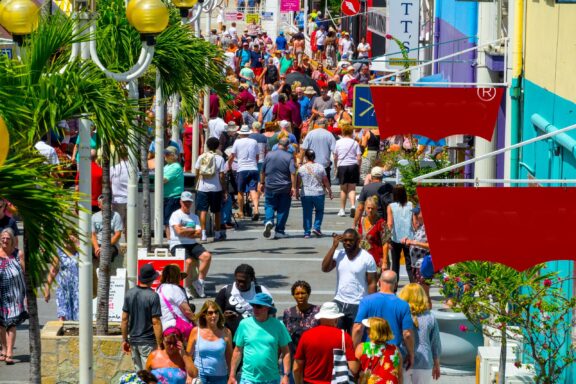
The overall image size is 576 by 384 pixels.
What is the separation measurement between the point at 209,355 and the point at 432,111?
4572mm

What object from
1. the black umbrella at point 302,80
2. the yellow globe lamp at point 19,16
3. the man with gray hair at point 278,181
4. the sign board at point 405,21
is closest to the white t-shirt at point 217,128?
the man with gray hair at point 278,181

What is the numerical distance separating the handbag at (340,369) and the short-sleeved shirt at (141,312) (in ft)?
7.18

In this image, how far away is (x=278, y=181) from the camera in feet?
73.9

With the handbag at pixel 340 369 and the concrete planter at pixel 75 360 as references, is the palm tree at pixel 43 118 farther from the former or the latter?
the concrete planter at pixel 75 360

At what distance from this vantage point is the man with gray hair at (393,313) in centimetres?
1275

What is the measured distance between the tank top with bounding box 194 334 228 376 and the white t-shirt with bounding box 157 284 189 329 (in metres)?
1.30

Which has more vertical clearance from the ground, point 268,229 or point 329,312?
point 268,229

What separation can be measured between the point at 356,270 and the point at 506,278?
3.18 metres

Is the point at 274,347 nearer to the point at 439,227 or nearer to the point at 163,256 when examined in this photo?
the point at 439,227

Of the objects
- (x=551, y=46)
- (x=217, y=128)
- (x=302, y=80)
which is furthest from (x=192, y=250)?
(x=302, y=80)

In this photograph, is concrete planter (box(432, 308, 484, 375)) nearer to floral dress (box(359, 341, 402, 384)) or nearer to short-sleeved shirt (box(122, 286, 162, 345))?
floral dress (box(359, 341, 402, 384))

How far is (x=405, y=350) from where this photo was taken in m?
12.9

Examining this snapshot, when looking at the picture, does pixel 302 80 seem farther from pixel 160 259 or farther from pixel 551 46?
pixel 551 46

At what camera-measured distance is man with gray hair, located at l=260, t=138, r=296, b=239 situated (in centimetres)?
2239
